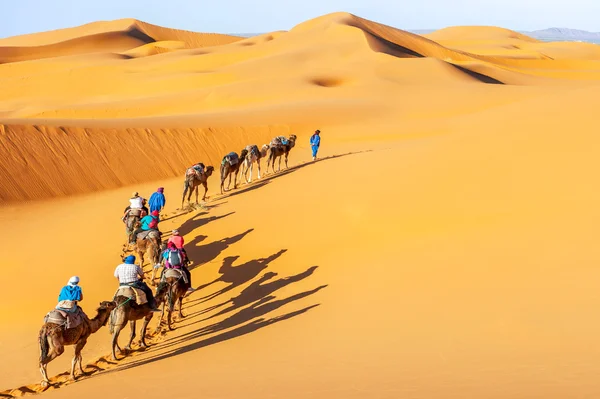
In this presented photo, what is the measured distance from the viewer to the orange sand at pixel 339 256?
27.7 ft

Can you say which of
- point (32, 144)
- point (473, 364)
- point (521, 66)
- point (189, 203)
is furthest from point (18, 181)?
point (521, 66)

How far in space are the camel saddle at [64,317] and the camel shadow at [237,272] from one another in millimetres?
4290

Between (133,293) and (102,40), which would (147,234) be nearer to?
(133,293)

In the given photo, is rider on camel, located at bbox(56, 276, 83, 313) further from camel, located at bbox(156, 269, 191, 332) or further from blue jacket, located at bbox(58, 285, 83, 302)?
camel, located at bbox(156, 269, 191, 332)

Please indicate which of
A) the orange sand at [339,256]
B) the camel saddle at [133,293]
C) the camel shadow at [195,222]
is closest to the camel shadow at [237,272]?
the orange sand at [339,256]

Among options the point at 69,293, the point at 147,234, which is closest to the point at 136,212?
the point at 147,234

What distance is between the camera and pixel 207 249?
16.7 metres

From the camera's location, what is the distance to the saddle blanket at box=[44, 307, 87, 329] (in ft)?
31.8

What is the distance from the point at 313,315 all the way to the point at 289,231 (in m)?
5.18

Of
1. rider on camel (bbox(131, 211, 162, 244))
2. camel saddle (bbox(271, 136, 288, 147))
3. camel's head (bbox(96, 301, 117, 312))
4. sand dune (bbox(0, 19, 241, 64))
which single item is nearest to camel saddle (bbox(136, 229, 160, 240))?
rider on camel (bbox(131, 211, 162, 244))

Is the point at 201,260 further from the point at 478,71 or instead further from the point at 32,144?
the point at 478,71

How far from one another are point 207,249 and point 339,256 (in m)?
3.96

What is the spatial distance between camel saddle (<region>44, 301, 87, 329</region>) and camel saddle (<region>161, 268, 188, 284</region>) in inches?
99.5

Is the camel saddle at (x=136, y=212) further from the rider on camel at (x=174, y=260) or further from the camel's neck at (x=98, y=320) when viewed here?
the camel's neck at (x=98, y=320)
